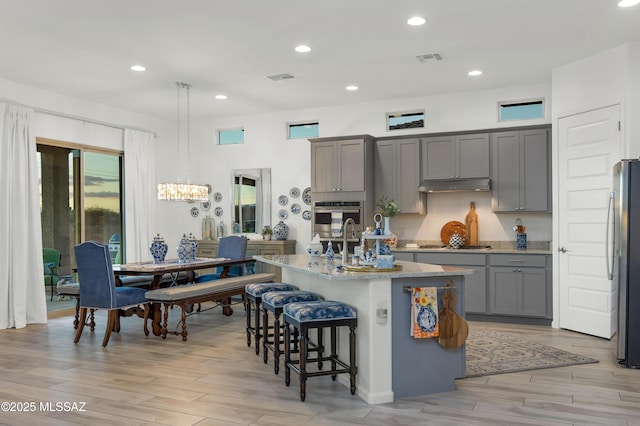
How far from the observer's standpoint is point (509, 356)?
15.5 feet

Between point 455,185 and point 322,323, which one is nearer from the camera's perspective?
point 322,323

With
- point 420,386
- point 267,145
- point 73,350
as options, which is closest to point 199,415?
point 420,386

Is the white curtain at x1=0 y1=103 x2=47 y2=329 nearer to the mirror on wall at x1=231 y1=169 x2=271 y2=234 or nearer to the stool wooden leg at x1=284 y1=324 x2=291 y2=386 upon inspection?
the mirror on wall at x1=231 y1=169 x2=271 y2=234

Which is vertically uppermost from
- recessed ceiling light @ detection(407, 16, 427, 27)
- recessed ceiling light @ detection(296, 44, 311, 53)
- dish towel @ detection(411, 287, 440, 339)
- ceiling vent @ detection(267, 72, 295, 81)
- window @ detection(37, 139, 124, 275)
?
recessed ceiling light @ detection(407, 16, 427, 27)

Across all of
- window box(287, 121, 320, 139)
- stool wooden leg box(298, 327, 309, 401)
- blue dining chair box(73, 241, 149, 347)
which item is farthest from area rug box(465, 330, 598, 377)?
window box(287, 121, 320, 139)

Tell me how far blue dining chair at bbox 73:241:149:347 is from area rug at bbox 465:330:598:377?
11.1 ft

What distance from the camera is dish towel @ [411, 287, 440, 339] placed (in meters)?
3.65

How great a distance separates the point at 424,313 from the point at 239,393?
142 centimetres

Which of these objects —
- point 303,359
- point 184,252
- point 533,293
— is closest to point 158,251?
point 184,252

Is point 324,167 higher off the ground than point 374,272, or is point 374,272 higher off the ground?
point 324,167

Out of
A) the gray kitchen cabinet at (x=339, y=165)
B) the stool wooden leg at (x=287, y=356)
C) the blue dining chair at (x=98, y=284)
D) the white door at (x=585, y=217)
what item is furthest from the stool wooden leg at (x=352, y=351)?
the gray kitchen cabinet at (x=339, y=165)

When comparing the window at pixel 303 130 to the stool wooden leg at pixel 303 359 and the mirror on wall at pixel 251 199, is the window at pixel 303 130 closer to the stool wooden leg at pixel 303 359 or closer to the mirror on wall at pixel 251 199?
the mirror on wall at pixel 251 199

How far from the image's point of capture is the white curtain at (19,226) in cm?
621

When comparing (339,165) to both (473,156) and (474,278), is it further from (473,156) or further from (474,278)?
(474,278)
